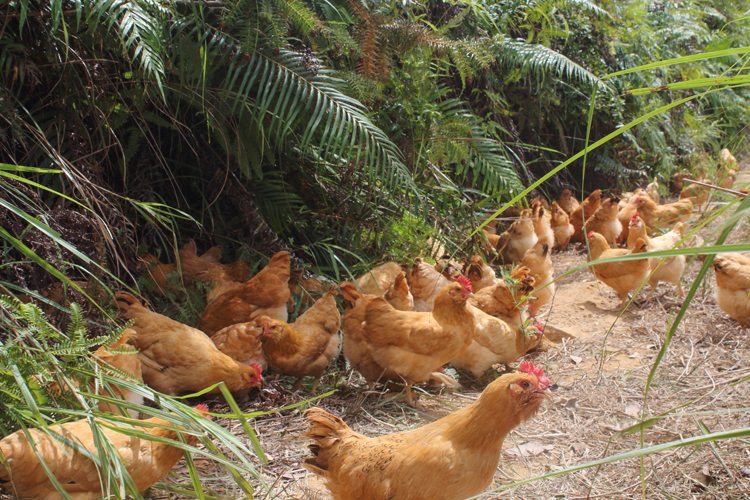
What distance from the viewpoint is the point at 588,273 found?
559 centimetres

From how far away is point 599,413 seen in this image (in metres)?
2.77

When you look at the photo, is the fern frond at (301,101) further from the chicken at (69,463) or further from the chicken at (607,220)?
the chicken at (607,220)

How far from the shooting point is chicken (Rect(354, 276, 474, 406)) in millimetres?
3020

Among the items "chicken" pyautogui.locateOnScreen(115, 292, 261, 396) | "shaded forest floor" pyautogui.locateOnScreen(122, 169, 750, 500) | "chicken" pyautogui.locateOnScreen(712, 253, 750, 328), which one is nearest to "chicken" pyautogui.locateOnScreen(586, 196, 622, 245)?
"shaded forest floor" pyautogui.locateOnScreen(122, 169, 750, 500)

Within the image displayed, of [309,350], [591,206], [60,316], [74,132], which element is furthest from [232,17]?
[591,206]

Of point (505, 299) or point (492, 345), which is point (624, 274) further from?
point (492, 345)

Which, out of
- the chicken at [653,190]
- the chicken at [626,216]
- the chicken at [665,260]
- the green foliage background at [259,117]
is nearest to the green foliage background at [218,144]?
the green foliage background at [259,117]

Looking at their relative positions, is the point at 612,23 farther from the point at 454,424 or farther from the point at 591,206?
the point at 454,424

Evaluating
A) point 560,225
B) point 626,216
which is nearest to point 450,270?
point 560,225

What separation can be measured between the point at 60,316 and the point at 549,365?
9.20ft

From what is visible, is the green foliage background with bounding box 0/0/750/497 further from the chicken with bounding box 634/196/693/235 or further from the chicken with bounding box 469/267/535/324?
the chicken with bounding box 634/196/693/235

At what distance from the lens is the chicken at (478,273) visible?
4344mm

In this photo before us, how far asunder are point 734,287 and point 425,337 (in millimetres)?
2205

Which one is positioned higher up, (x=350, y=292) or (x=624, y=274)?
(x=350, y=292)
